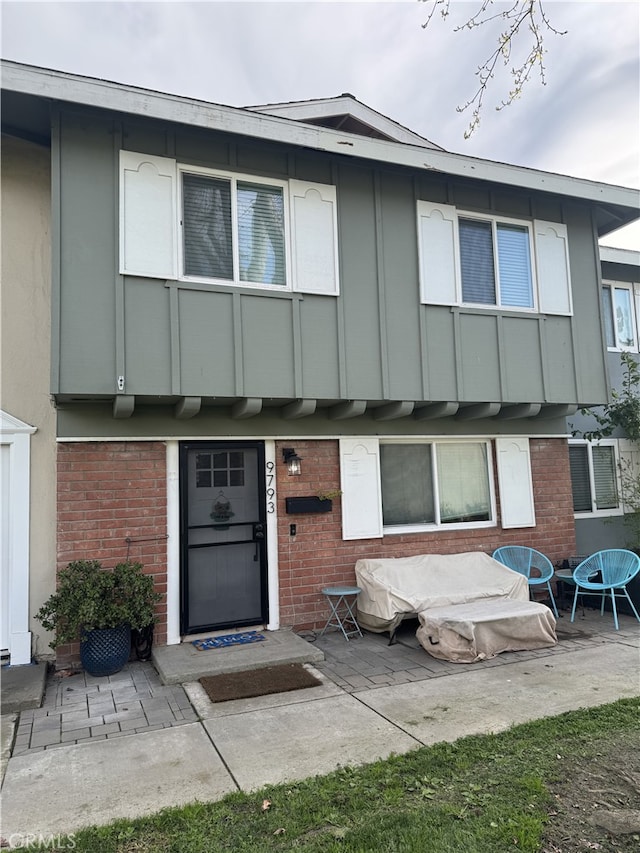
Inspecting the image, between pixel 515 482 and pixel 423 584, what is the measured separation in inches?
87.4

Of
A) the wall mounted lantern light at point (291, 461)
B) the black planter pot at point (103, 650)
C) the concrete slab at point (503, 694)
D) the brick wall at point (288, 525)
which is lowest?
the concrete slab at point (503, 694)

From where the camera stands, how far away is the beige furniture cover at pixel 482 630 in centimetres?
557

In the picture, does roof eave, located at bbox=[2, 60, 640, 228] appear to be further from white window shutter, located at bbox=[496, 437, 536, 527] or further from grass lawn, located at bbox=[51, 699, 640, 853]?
grass lawn, located at bbox=[51, 699, 640, 853]

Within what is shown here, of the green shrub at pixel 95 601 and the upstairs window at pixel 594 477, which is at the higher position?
the upstairs window at pixel 594 477

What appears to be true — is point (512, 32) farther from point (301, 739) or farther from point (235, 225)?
point (301, 739)

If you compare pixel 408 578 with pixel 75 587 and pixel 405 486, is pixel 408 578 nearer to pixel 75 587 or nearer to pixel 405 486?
pixel 405 486

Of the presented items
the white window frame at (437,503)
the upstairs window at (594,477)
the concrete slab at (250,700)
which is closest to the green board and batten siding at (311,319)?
the white window frame at (437,503)

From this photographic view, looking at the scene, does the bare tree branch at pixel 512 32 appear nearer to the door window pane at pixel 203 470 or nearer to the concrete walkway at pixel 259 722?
the door window pane at pixel 203 470

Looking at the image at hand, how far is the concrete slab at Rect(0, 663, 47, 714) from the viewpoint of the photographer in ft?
14.9

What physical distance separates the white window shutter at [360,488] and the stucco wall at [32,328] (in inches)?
125

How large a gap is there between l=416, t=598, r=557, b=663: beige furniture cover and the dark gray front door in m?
1.89

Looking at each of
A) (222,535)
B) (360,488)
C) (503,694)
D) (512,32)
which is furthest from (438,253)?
(503,694)

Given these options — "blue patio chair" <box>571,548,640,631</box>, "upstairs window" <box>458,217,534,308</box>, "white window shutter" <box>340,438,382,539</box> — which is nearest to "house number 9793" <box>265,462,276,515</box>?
"white window shutter" <box>340,438,382,539</box>

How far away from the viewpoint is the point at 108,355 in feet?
17.4
